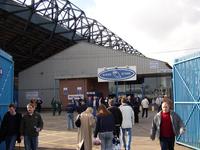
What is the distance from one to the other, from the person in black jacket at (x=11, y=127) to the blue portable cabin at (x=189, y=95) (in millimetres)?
5451

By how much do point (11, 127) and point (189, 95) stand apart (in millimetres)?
6056

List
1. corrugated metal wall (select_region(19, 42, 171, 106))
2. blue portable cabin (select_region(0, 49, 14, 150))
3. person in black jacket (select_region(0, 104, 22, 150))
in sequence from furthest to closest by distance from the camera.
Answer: corrugated metal wall (select_region(19, 42, 171, 106)), blue portable cabin (select_region(0, 49, 14, 150)), person in black jacket (select_region(0, 104, 22, 150))

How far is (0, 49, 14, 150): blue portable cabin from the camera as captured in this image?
1326cm

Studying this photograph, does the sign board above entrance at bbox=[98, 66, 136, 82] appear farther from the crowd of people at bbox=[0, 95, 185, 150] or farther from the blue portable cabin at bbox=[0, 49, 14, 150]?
the crowd of people at bbox=[0, 95, 185, 150]

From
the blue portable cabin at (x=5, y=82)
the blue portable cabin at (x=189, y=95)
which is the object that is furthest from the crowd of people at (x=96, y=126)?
the blue portable cabin at (x=189, y=95)

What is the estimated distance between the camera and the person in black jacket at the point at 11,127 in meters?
11.3

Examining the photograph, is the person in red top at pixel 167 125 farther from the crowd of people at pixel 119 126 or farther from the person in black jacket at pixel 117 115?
the person in black jacket at pixel 117 115

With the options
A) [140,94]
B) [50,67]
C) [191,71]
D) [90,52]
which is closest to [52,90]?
[50,67]

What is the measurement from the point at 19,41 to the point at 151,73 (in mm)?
16473

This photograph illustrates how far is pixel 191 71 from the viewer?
13883 millimetres

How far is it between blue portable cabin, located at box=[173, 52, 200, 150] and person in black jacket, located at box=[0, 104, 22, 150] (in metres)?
5.45

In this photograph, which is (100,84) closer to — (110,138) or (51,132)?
(51,132)

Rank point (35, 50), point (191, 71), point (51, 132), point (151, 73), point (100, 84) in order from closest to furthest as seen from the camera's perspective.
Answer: point (191, 71) → point (51, 132) → point (151, 73) → point (100, 84) → point (35, 50)

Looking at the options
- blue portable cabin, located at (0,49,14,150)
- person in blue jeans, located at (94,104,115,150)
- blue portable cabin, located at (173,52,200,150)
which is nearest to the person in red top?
person in blue jeans, located at (94,104,115,150)
